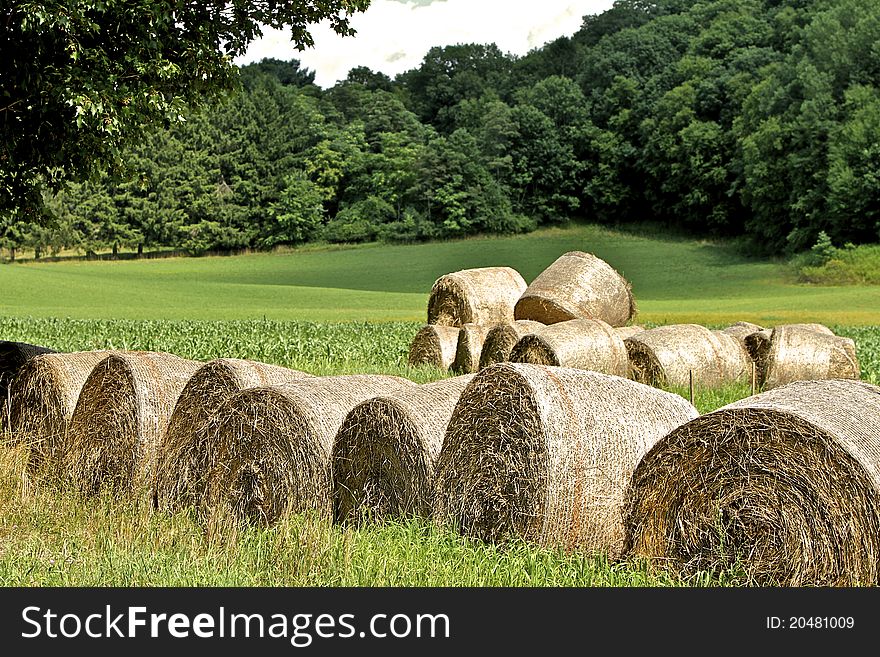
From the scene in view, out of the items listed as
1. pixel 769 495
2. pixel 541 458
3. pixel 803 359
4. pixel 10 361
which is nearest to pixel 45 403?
pixel 10 361

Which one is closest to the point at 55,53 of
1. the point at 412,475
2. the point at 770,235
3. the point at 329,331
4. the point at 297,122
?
the point at 412,475

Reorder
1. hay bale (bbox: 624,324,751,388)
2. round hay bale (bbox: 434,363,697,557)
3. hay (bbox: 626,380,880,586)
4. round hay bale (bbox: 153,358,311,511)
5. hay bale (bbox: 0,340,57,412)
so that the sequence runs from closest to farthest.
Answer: hay (bbox: 626,380,880,586) < round hay bale (bbox: 434,363,697,557) < round hay bale (bbox: 153,358,311,511) < hay bale (bbox: 0,340,57,412) < hay bale (bbox: 624,324,751,388)

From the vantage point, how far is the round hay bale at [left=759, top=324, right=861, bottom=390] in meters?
14.8

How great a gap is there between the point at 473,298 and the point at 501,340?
5139 millimetres

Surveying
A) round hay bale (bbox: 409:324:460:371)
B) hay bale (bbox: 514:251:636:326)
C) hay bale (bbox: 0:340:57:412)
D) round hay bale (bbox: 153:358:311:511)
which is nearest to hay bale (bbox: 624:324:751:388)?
round hay bale (bbox: 409:324:460:371)

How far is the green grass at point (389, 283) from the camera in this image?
40031 millimetres

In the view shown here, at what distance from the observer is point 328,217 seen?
79.8 metres

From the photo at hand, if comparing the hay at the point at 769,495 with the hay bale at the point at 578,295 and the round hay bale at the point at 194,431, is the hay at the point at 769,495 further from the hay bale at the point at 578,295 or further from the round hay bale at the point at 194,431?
the hay bale at the point at 578,295

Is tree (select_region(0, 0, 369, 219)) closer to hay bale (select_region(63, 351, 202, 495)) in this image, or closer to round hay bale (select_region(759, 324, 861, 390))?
hay bale (select_region(63, 351, 202, 495))

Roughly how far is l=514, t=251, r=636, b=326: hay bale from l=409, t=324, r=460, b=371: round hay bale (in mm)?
2382

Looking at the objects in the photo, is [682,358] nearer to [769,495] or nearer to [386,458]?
[386,458]

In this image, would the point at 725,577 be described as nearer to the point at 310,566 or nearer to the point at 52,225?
the point at 310,566

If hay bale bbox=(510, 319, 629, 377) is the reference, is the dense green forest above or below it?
above

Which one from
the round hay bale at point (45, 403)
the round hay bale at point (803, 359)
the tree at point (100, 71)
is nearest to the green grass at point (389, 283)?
the round hay bale at point (803, 359)
